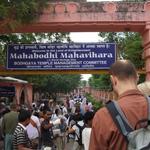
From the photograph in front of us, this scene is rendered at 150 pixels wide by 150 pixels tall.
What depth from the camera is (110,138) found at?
316cm

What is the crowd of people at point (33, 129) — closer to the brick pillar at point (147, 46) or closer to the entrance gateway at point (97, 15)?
the entrance gateway at point (97, 15)

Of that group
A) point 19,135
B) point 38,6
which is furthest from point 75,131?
point 38,6

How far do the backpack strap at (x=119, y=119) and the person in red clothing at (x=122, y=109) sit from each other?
22 millimetres

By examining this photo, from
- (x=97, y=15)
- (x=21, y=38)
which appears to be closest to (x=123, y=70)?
(x=97, y=15)

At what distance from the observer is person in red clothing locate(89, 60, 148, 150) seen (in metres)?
3.14

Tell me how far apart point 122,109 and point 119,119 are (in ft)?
0.26

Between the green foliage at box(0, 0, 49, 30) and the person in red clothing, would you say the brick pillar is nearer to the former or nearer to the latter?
the green foliage at box(0, 0, 49, 30)

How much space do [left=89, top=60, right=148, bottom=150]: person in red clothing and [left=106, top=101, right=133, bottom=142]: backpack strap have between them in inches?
0.9

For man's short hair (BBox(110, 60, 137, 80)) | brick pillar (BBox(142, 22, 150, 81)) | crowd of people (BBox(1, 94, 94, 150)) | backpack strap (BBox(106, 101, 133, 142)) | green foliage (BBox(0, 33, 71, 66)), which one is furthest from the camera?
green foliage (BBox(0, 33, 71, 66))

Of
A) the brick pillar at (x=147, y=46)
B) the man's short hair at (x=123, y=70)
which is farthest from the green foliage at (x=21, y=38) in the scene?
the man's short hair at (x=123, y=70)

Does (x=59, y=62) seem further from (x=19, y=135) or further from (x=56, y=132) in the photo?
(x=19, y=135)

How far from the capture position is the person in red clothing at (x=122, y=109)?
10.3ft

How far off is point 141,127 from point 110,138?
222 mm

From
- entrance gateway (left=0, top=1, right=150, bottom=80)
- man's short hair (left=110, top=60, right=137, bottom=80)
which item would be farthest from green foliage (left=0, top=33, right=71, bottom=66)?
man's short hair (left=110, top=60, right=137, bottom=80)
